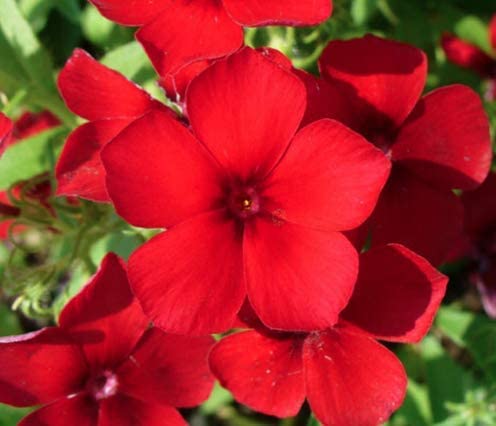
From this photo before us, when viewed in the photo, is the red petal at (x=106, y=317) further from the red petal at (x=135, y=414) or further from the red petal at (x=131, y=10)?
the red petal at (x=131, y=10)

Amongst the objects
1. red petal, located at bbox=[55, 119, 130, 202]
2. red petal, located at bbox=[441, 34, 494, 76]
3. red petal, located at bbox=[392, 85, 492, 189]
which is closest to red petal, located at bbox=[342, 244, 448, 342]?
red petal, located at bbox=[392, 85, 492, 189]

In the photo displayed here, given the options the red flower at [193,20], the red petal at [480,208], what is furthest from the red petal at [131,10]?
the red petal at [480,208]

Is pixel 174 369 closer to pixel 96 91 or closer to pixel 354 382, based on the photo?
pixel 354 382

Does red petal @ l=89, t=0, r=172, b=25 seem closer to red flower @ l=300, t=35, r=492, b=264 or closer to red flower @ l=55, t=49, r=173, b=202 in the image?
red flower @ l=55, t=49, r=173, b=202

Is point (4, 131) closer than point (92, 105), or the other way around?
point (4, 131)

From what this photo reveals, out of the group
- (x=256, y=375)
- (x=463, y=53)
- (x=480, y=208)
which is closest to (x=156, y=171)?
(x=256, y=375)
